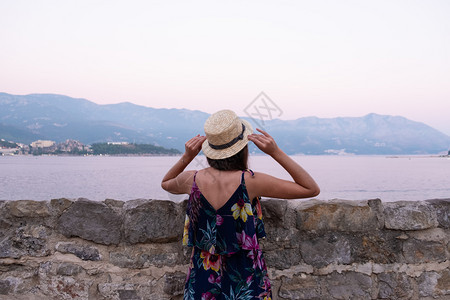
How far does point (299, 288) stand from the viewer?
2838mm

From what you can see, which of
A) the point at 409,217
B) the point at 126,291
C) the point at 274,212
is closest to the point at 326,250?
the point at 274,212

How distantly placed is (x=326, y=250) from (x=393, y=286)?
549 millimetres

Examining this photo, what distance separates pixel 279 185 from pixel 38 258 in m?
1.85

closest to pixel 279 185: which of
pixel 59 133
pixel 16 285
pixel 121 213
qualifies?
pixel 121 213

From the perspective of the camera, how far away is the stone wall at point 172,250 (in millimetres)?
2820

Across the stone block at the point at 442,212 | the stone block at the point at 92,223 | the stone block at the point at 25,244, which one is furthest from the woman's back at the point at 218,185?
the stone block at the point at 442,212

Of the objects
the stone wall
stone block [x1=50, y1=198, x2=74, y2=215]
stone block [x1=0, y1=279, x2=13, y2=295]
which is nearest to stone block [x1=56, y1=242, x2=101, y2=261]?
the stone wall

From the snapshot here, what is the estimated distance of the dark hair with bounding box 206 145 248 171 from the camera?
2221 millimetres

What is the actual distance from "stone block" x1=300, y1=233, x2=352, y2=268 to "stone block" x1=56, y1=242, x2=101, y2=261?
1467 mm

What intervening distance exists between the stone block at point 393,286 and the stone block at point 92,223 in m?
1.90

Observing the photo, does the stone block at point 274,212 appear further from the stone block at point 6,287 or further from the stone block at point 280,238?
the stone block at point 6,287

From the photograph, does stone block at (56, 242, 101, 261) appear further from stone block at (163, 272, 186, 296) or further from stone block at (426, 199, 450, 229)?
stone block at (426, 199, 450, 229)

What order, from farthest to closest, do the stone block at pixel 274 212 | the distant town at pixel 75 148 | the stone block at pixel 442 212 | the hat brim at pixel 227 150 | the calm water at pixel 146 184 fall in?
the distant town at pixel 75 148
the calm water at pixel 146 184
the stone block at pixel 442 212
the stone block at pixel 274 212
the hat brim at pixel 227 150

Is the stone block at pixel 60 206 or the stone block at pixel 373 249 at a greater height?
the stone block at pixel 60 206
